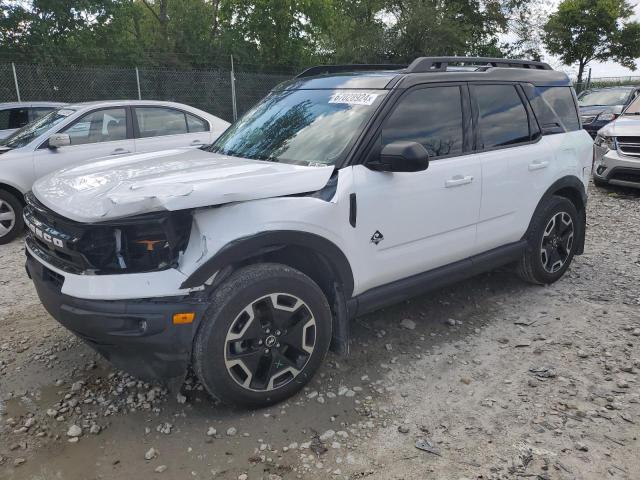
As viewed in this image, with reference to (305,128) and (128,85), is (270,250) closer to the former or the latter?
(305,128)

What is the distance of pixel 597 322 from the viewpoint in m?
4.01

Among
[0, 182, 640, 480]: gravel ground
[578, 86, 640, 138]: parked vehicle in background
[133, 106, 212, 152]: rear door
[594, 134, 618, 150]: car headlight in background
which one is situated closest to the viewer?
[0, 182, 640, 480]: gravel ground

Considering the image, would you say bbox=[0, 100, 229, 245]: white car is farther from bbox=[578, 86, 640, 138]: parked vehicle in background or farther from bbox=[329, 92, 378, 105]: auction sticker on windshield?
bbox=[578, 86, 640, 138]: parked vehicle in background

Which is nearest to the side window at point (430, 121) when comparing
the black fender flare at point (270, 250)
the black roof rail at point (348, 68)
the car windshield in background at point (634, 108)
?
the black roof rail at point (348, 68)

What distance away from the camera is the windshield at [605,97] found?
1412 cm

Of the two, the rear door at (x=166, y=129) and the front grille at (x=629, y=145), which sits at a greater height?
the rear door at (x=166, y=129)

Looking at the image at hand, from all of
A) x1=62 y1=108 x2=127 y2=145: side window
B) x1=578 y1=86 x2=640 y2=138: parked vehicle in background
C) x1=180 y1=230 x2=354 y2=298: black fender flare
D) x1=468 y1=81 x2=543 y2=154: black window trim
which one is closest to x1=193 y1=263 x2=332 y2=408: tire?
x1=180 y1=230 x2=354 y2=298: black fender flare

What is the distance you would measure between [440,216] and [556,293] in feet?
5.86

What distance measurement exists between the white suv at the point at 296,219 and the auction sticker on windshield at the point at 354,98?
0.01 metres

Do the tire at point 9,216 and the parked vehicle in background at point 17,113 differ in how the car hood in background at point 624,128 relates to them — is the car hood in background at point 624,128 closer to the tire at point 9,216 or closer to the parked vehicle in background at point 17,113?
→ the tire at point 9,216

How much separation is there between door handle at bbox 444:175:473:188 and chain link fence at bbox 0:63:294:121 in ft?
37.4

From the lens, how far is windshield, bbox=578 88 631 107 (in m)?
14.1

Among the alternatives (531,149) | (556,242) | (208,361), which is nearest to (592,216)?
(556,242)

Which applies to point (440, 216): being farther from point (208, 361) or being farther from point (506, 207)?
point (208, 361)
